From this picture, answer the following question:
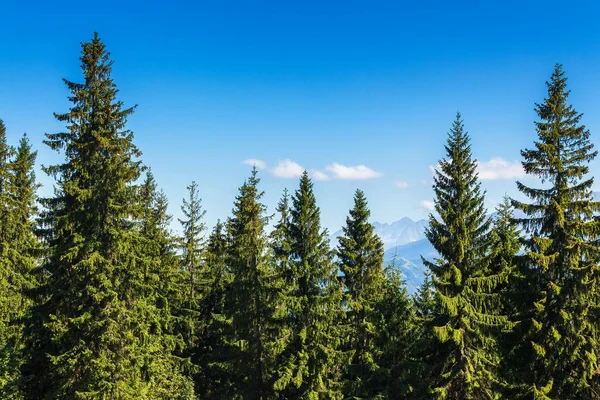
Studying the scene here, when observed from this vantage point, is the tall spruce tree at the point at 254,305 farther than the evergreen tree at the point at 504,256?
Yes

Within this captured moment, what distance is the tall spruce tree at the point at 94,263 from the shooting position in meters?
19.2

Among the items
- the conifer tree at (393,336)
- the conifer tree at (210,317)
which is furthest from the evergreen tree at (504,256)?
the conifer tree at (210,317)

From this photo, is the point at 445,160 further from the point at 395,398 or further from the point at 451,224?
the point at 395,398

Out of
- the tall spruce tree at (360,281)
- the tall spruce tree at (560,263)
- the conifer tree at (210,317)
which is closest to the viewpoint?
the tall spruce tree at (560,263)

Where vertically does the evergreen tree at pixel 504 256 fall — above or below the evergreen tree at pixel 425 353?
above

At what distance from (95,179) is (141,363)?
8825 mm

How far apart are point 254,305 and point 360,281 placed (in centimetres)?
681

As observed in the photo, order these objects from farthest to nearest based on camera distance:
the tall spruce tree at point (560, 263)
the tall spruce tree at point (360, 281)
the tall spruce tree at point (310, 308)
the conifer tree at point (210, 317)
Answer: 1. the conifer tree at point (210, 317)
2. the tall spruce tree at point (360, 281)
3. the tall spruce tree at point (310, 308)
4. the tall spruce tree at point (560, 263)

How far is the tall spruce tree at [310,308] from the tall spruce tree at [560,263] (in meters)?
9.67

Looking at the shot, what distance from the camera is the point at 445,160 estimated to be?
70.0 ft

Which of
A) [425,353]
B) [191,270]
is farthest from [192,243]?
[425,353]

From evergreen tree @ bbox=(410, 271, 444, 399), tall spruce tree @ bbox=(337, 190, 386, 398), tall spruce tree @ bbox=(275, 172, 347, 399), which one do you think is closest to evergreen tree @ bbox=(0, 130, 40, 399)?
tall spruce tree @ bbox=(275, 172, 347, 399)

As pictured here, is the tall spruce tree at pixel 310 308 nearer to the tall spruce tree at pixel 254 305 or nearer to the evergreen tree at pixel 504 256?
the tall spruce tree at pixel 254 305

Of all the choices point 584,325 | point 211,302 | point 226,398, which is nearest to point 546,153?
point 584,325
